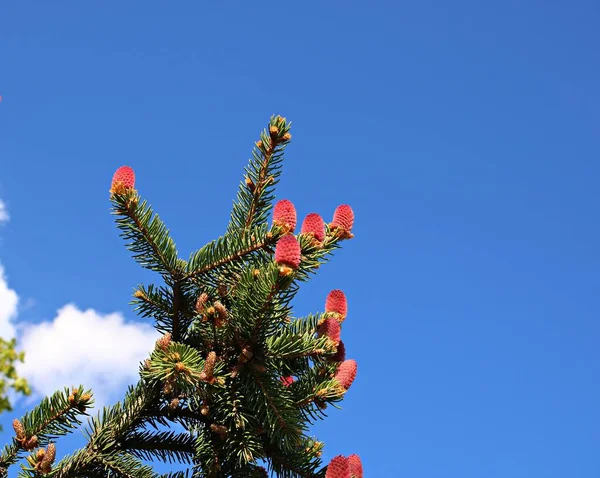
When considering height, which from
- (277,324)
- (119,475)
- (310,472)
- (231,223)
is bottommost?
(119,475)

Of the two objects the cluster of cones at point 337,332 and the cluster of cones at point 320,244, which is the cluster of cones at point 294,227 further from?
the cluster of cones at point 337,332

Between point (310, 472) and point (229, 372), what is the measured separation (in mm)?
653

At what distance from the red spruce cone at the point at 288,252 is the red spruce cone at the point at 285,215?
0.83 ft

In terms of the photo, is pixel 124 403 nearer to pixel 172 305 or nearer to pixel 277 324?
pixel 172 305

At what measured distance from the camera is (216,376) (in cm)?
312

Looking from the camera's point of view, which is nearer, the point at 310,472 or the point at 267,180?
the point at 310,472

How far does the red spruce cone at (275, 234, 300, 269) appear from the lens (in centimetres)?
299

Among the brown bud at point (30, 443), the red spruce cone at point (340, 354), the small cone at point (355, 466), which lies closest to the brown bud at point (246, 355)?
the red spruce cone at point (340, 354)

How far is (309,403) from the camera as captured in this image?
11.0ft

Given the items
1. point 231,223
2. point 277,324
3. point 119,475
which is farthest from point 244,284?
point 119,475

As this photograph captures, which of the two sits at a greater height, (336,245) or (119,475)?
(336,245)

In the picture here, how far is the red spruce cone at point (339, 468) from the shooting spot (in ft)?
10.1

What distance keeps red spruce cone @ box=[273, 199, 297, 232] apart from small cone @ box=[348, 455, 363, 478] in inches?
45.4

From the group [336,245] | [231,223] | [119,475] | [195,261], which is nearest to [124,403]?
[119,475]
